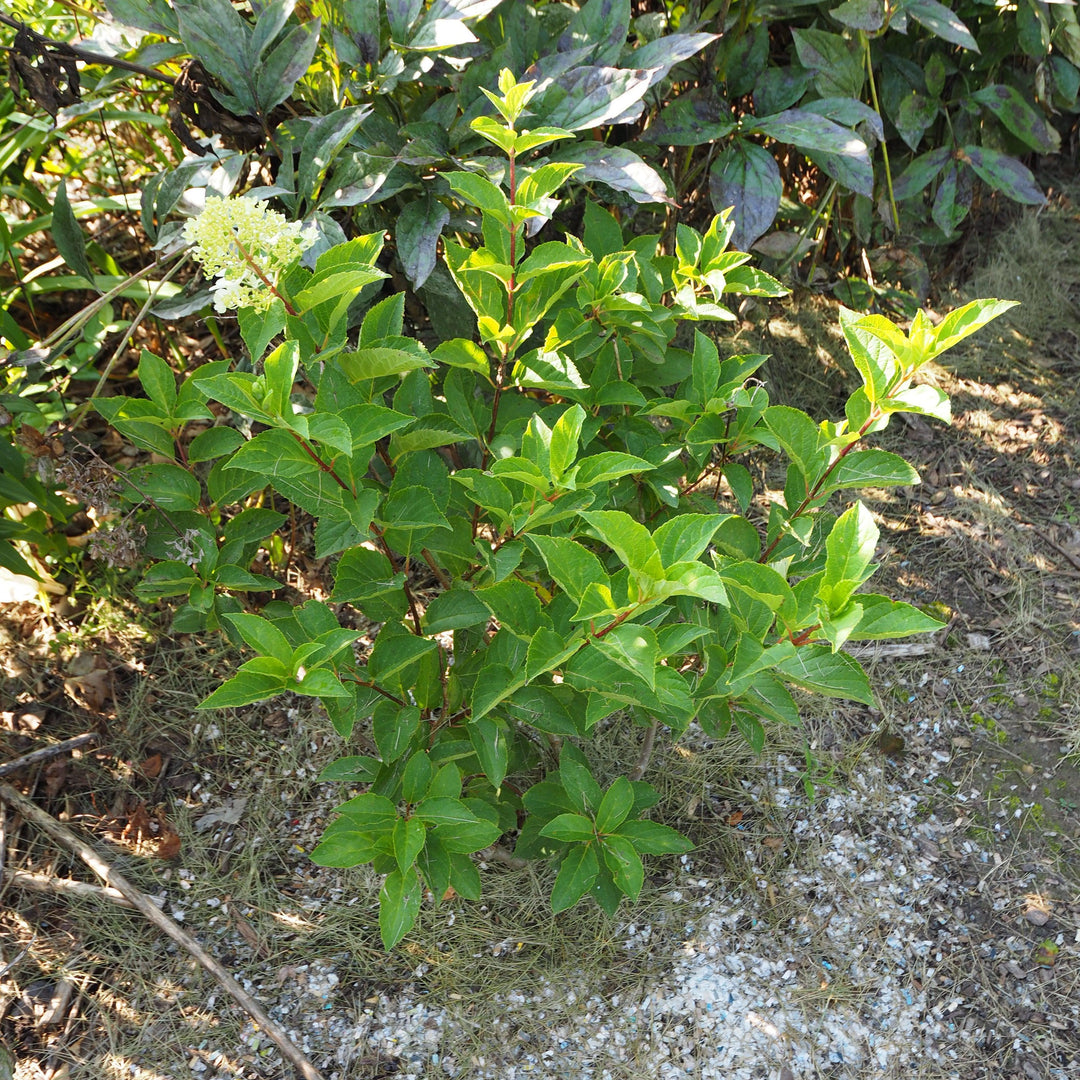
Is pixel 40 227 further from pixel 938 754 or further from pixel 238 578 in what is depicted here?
pixel 938 754

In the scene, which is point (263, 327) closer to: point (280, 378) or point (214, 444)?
point (280, 378)

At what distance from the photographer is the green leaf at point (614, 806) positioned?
4.63 feet

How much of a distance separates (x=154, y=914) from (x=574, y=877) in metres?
0.76

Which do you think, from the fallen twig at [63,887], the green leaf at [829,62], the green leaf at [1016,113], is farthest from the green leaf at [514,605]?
the green leaf at [1016,113]

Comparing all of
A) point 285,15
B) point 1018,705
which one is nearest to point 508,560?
point 285,15

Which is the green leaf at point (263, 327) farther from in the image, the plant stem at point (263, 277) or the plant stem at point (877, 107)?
the plant stem at point (877, 107)

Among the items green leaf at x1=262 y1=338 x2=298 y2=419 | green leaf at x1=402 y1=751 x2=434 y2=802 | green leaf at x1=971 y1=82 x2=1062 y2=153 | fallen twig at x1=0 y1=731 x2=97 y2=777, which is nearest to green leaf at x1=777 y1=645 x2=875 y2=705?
green leaf at x1=402 y1=751 x2=434 y2=802

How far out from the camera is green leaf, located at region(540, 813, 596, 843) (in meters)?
1.37

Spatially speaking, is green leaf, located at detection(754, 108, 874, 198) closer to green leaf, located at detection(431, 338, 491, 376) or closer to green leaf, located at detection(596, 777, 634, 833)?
green leaf, located at detection(431, 338, 491, 376)

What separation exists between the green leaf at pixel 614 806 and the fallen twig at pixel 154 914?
60 centimetres

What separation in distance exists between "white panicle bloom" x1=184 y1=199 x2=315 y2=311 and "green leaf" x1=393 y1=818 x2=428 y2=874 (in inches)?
26.5

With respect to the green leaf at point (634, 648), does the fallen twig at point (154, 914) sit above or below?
below

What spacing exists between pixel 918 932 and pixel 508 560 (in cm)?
110

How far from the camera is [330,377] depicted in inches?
45.9
